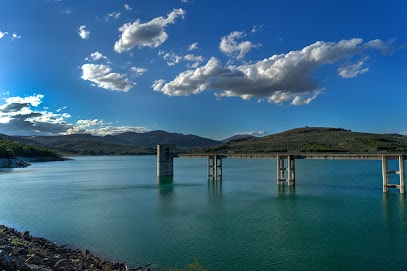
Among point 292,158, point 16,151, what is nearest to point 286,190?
point 292,158

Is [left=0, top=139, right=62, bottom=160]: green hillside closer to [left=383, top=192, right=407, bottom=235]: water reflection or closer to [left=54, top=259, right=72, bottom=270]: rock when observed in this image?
[left=383, top=192, right=407, bottom=235]: water reflection

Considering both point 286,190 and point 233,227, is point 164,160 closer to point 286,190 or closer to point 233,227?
point 286,190

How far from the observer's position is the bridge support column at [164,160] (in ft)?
278

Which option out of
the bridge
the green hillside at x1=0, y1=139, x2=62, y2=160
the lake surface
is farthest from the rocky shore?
the green hillside at x1=0, y1=139, x2=62, y2=160

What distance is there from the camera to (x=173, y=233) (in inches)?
1136

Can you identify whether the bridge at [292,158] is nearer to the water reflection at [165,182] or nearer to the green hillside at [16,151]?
the water reflection at [165,182]

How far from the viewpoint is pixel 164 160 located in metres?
85.6

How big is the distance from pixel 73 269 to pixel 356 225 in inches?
919

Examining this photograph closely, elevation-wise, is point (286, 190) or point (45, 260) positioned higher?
point (45, 260)

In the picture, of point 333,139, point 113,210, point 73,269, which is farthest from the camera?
point 333,139

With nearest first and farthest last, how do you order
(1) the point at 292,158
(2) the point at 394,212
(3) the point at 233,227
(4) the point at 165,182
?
(3) the point at 233,227 < (2) the point at 394,212 < (1) the point at 292,158 < (4) the point at 165,182

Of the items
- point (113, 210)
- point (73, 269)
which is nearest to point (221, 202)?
point (113, 210)

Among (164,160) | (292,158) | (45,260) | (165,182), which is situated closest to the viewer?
(45,260)

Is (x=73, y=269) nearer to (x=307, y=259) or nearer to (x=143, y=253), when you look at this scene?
(x=143, y=253)
